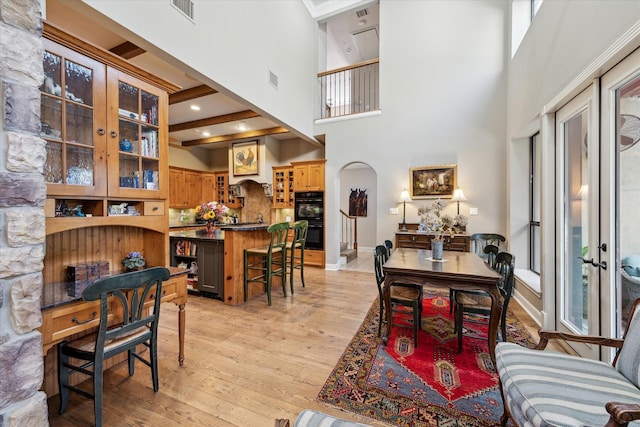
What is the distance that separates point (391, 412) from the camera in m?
1.70

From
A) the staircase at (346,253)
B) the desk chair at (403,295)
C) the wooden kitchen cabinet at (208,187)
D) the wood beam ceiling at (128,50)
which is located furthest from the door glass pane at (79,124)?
the wooden kitchen cabinet at (208,187)

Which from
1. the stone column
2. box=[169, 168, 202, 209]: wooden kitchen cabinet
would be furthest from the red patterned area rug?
box=[169, 168, 202, 209]: wooden kitchen cabinet

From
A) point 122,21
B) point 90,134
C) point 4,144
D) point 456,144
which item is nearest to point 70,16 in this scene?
point 122,21

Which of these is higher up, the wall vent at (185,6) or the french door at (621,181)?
the wall vent at (185,6)

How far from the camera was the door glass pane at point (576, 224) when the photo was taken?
2.31 meters

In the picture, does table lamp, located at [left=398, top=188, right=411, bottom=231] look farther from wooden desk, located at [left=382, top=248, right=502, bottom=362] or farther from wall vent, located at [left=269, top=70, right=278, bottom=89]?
wall vent, located at [left=269, top=70, right=278, bottom=89]

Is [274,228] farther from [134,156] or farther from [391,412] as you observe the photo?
[391,412]

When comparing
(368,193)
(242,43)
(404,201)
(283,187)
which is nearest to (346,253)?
(404,201)

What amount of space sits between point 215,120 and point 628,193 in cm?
587

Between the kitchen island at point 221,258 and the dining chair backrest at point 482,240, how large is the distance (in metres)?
3.39

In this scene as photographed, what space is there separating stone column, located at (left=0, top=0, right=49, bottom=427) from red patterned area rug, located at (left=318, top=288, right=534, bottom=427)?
1.55 m

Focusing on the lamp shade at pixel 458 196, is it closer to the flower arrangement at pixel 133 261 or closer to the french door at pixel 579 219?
the french door at pixel 579 219

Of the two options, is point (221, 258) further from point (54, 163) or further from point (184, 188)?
point (184, 188)

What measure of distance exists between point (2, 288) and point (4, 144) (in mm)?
572
